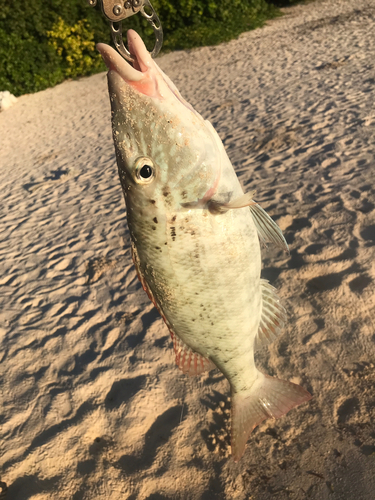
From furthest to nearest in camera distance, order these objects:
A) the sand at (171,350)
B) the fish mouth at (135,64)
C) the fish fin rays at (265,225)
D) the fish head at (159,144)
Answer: the sand at (171,350), the fish fin rays at (265,225), the fish head at (159,144), the fish mouth at (135,64)

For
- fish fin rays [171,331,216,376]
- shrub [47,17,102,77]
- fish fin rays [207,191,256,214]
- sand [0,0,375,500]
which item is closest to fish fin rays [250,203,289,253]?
fish fin rays [207,191,256,214]

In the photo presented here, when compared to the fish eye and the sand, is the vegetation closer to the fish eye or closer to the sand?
the sand

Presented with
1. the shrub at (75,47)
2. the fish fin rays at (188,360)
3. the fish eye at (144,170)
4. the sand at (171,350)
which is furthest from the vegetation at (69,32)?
the fish fin rays at (188,360)

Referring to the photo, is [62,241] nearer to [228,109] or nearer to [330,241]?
[330,241]

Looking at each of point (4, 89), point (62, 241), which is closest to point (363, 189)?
point (62, 241)

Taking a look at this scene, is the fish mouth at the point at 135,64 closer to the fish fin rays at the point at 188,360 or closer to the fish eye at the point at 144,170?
the fish eye at the point at 144,170

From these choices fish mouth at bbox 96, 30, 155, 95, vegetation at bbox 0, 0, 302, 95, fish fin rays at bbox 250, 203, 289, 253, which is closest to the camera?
fish mouth at bbox 96, 30, 155, 95
